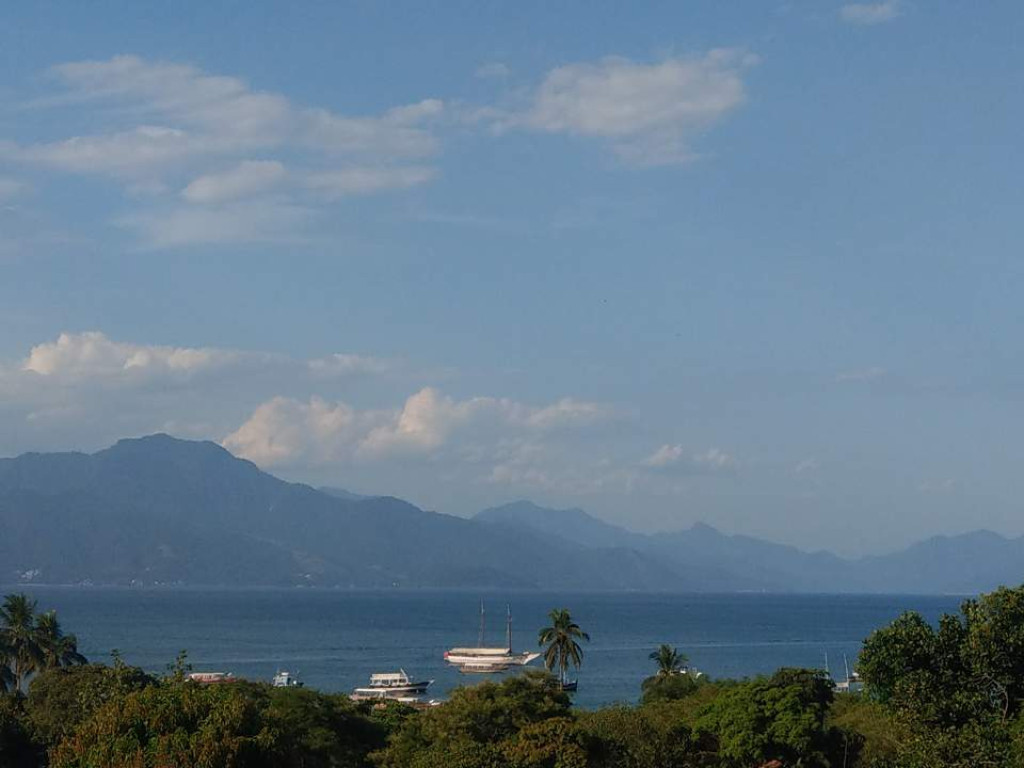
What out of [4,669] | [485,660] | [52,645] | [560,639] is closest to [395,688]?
[560,639]

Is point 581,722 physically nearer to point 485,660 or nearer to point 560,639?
point 560,639

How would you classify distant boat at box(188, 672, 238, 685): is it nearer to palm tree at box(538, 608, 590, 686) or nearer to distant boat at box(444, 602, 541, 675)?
palm tree at box(538, 608, 590, 686)

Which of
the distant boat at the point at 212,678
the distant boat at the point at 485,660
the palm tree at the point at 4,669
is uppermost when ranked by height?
the palm tree at the point at 4,669

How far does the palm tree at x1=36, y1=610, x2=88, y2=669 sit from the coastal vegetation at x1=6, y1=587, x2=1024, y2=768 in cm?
890

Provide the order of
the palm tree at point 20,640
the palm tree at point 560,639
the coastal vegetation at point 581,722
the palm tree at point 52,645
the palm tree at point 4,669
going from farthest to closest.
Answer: the palm tree at point 560,639
the palm tree at point 52,645
the palm tree at point 20,640
the palm tree at point 4,669
the coastal vegetation at point 581,722

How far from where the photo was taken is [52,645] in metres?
63.6

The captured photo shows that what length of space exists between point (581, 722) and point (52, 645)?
3402cm

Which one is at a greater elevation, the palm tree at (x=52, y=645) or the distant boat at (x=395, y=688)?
the palm tree at (x=52, y=645)

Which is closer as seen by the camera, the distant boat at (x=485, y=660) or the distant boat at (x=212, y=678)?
the distant boat at (x=212, y=678)

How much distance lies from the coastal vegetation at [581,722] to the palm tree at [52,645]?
8.90m

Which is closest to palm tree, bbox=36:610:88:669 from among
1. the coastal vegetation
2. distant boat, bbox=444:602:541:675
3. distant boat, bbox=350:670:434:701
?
the coastal vegetation

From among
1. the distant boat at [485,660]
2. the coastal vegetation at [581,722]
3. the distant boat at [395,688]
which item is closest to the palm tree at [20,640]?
the coastal vegetation at [581,722]

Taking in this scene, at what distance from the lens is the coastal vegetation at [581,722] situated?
2814 cm

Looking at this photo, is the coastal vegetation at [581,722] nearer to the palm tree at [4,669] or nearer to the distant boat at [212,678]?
the distant boat at [212,678]
